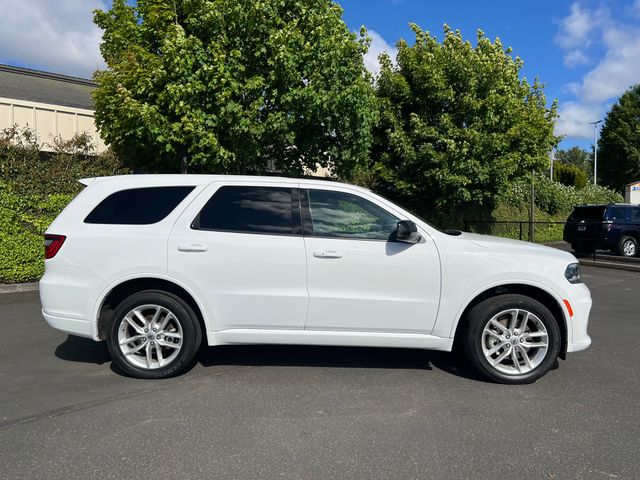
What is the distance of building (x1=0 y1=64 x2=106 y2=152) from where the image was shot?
1202cm

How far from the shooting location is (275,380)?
15.0ft

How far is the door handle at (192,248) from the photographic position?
4.45 meters

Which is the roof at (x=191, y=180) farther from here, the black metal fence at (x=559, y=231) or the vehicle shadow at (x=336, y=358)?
the black metal fence at (x=559, y=231)

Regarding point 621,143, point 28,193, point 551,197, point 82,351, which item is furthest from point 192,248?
point 621,143

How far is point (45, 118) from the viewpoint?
488 inches

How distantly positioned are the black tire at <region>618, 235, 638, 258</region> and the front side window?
1339 cm

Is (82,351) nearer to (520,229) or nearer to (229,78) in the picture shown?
(229,78)

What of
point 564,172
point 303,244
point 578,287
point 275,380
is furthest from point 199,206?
point 564,172

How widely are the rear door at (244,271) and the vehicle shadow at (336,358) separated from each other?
30.6 inches

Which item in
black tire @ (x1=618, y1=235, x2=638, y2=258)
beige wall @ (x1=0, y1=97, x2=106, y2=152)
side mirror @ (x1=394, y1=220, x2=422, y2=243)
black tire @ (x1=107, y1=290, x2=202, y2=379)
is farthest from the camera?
black tire @ (x1=618, y1=235, x2=638, y2=258)

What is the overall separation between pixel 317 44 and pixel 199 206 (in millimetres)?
5985

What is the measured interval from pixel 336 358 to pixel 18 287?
6.62m

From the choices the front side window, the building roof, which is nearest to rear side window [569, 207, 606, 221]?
the front side window

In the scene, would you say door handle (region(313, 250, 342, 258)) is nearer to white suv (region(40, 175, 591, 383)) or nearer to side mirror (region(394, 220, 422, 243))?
white suv (region(40, 175, 591, 383))
